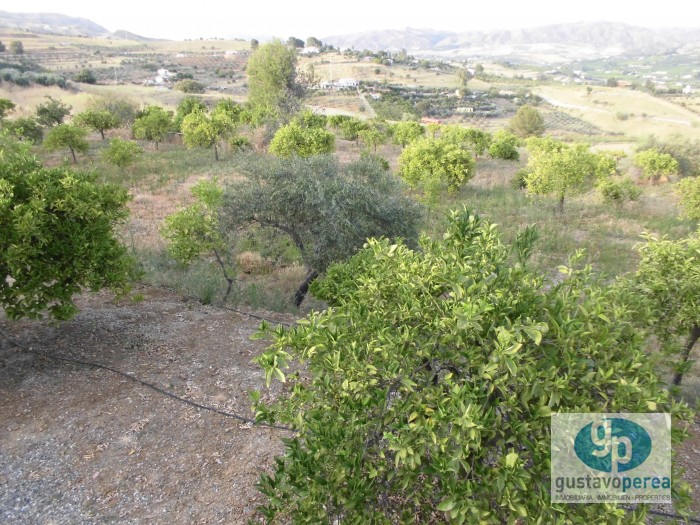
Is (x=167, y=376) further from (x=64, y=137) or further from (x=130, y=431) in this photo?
(x=64, y=137)

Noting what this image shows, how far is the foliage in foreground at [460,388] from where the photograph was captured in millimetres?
2467

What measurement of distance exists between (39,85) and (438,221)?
139 ft

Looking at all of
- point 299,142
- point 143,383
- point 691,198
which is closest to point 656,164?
point 691,198

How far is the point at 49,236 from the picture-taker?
5.91 meters

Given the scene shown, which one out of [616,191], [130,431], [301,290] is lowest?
[301,290]

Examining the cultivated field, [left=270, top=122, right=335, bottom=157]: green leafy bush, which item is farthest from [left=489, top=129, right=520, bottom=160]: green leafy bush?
[left=270, top=122, right=335, bottom=157]: green leafy bush

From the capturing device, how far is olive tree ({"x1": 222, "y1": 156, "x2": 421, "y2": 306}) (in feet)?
29.3

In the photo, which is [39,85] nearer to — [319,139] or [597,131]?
[319,139]

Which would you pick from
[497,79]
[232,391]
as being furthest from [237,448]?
[497,79]

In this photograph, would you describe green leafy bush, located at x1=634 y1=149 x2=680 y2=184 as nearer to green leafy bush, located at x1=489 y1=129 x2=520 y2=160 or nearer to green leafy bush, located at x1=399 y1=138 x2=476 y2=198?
green leafy bush, located at x1=489 y1=129 x2=520 y2=160

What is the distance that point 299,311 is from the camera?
940 centimetres

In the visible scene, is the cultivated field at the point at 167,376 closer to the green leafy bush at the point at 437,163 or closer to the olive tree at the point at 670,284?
the olive tree at the point at 670,284

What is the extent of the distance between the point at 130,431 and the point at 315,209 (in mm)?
5157

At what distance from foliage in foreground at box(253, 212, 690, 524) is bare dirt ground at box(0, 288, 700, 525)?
7.59 ft
